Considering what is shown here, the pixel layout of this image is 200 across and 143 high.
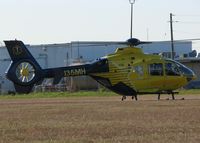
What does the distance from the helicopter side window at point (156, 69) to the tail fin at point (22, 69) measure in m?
7.23

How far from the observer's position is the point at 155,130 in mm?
15992

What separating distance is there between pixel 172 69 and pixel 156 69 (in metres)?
1.05

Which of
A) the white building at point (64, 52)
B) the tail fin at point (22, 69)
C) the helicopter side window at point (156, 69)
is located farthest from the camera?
the white building at point (64, 52)

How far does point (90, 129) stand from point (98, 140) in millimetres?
2580

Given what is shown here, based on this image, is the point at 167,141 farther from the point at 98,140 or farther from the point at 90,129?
the point at 90,129

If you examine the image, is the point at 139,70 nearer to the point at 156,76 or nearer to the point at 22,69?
the point at 156,76

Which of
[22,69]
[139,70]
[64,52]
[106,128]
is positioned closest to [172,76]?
[139,70]

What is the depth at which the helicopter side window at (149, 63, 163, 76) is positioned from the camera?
1534 inches

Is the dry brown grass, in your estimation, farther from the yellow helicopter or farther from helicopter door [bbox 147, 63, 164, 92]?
helicopter door [bbox 147, 63, 164, 92]

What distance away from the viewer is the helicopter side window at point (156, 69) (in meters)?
39.0

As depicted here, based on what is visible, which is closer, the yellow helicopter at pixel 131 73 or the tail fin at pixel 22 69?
the yellow helicopter at pixel 131 73

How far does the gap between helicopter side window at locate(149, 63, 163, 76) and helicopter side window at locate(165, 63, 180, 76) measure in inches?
15.0

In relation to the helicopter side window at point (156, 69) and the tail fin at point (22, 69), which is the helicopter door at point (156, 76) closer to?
the helicopter side window at point (156, 69)

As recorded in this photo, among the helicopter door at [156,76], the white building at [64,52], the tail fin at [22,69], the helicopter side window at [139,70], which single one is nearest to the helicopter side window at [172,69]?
the helicopter door at [156,76]
